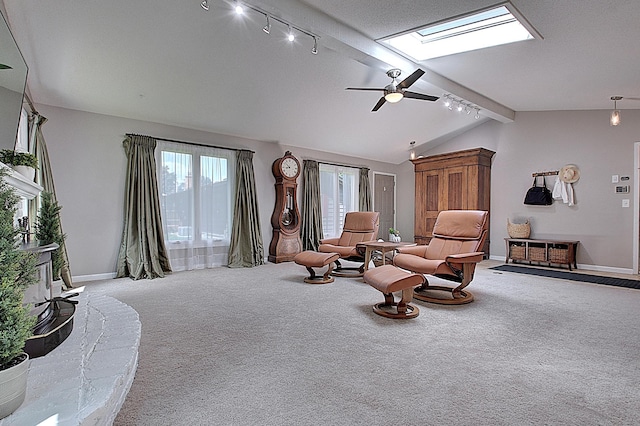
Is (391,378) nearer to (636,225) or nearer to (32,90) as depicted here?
(32,90)

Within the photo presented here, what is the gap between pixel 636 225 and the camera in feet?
17.7

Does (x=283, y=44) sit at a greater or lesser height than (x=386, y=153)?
greater

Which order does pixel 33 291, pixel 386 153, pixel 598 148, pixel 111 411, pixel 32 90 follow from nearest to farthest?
pixel 111 411 < pixel 33 291 < pixel 32 90 < pixel 598 148 < pixel 386 153

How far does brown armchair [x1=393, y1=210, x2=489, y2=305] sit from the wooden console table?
279 centimetres

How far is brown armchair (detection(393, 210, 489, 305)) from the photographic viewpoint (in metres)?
3.64

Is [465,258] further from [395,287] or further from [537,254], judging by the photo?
[537,254]

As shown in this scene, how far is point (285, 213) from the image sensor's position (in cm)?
647

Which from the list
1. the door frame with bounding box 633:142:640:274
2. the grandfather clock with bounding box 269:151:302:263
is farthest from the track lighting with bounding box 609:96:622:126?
the grandfather clock with bounding box 269:151:302:263

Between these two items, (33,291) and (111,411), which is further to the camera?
(33,291)

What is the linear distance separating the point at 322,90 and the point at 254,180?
212 centimetres

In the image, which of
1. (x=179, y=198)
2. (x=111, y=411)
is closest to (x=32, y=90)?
(x=179, y=198)

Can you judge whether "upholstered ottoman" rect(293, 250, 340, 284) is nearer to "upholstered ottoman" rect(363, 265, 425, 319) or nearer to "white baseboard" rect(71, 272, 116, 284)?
"upholstered ottoman" rect(363, 265, 425, 319)

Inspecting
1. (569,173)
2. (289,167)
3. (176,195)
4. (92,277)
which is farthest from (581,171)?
(92,277)

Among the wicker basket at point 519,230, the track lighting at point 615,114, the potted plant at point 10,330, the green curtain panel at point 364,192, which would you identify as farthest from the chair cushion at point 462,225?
the potted plant at point 10,330
